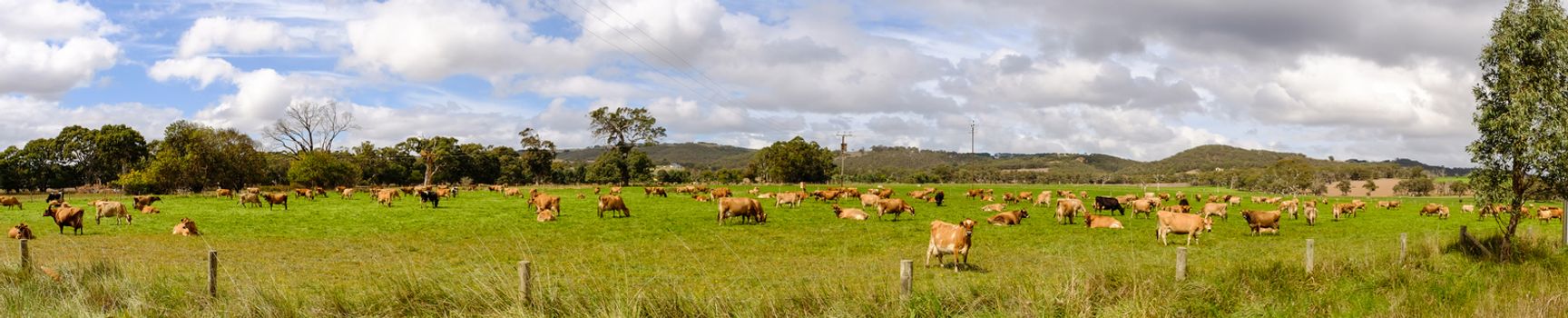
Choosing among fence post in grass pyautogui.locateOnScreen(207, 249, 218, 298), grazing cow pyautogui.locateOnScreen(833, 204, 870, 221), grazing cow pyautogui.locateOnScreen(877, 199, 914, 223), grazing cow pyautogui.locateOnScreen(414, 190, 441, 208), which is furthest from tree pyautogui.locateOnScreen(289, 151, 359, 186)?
fence post in grass pyautogui.locateOnScreen(207, 249, 218, 298)

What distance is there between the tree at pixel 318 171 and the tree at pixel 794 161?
157 feet

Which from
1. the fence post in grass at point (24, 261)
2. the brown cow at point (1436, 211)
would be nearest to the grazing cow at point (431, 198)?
the fence post in grass at point (24, 261)

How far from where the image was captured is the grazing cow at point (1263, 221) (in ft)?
88.9

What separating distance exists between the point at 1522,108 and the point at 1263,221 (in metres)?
12.9

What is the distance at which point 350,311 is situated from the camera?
8.62 meters

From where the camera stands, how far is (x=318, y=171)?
7231 cm

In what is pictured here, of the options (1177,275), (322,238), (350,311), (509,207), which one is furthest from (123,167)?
(1177,275)

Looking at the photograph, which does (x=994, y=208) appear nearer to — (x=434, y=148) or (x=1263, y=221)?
(x=1263, y=221)

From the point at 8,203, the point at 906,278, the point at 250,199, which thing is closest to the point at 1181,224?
the point at 906,278

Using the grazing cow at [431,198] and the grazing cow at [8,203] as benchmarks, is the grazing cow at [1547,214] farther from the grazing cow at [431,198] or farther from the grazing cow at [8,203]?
the grazing cow at [8,203]

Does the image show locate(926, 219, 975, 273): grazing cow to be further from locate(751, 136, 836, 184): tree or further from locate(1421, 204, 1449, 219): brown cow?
locate(751, 136, 836, 184): tree

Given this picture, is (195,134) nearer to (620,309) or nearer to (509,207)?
(509,207)

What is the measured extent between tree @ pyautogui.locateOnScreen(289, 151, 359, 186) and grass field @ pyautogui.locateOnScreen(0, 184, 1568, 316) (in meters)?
43.4

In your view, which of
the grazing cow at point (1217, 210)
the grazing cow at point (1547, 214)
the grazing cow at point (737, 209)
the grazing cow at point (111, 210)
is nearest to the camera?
the grazing cow at point (111, 210)
